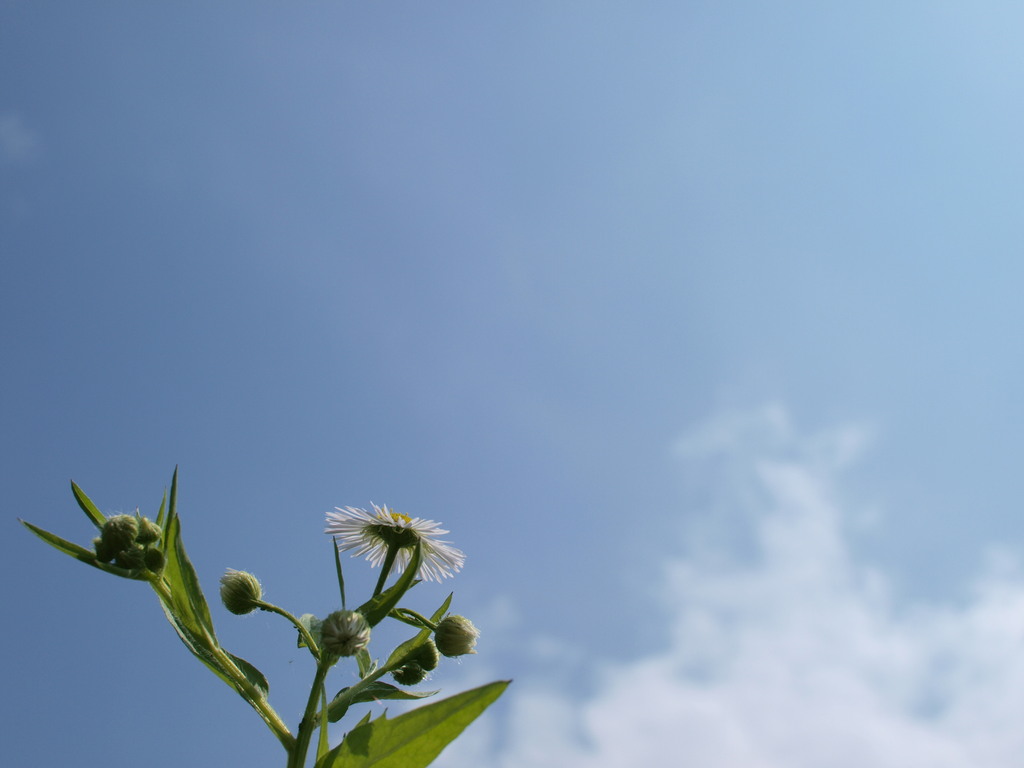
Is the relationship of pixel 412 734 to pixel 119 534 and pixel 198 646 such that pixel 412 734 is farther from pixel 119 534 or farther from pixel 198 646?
pixel 119 534

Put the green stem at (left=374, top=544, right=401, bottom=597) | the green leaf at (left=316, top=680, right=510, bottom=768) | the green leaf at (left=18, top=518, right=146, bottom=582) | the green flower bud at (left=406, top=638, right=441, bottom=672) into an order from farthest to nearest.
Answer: the green flower bud at (left=406, top=638, right=441, bottom=672) → the green stem at (left=374, top=544, right=401, bottom=597) → the green leaf at (left=18, top=518, right=146, bottom=582) → the green leaf at (left=316, top=680, right=510, bottom=768)

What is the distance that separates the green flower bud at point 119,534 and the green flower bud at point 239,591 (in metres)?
0.65

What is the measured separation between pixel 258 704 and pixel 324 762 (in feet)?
1.11

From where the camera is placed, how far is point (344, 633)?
2381 mm

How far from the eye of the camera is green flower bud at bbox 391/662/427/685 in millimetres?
3004

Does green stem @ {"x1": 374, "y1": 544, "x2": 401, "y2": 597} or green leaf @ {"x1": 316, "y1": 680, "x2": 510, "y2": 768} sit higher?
green stem @ {"x1": 374, "y1": 544, "x2": 401, "y2": 597}

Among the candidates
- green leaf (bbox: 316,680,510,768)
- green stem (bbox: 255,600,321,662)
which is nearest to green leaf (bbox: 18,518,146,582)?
green stem (bbox: 255,600,321,662)

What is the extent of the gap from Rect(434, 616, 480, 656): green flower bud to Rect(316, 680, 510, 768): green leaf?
2.16ft

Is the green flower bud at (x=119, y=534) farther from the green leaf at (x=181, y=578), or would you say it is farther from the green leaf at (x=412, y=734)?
the green leaf at (x=412, y=734)

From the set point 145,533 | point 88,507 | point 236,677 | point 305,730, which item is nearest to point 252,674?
point 236,677

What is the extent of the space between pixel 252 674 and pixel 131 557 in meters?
0.49

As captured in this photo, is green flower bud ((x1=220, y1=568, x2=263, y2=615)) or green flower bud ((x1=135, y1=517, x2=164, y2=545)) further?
green flower bud ((x1=220, y1=568, x2=263, y2=615))

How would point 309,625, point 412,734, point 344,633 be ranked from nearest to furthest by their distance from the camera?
point 412,734 < point 344,633 < point 309,625

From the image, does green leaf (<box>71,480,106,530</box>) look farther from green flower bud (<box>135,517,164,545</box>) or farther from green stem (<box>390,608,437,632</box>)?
green stem (<box>390,608,437,632</box>)
